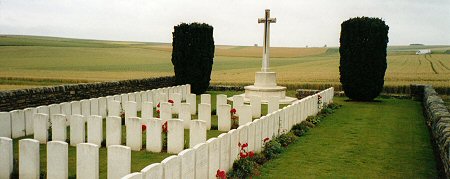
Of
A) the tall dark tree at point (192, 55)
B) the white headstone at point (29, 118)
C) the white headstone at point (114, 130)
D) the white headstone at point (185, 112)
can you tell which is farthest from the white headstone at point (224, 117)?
the tall dark tree at point (192, 55)

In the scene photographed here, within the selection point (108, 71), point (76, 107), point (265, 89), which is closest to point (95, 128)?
point (76, 107)

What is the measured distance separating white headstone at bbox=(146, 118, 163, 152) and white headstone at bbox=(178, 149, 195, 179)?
322cm

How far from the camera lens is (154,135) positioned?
9.15m

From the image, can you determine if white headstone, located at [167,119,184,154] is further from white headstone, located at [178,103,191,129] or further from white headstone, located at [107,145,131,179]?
white headstone, located at [107,145,131,179]

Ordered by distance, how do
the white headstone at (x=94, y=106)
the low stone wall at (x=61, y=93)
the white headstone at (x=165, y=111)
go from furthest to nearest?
the white headstone at (x=94, y=106) < the low stone wall at (x=61, y=93) < the white headstone at (x=165, y=111)

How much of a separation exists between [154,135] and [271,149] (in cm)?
240

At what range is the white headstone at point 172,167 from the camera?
17.0 ft

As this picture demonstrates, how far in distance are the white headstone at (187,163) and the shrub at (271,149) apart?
300 cm

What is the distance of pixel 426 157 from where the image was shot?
901 cm

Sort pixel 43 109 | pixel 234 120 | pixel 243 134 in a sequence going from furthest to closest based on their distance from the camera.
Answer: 1. pixel 234 120
2. pixel 43 109
3. pixel 243 134

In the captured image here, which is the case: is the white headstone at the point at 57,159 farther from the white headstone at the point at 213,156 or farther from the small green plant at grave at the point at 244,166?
the small green plant at grave at the point at 244,166

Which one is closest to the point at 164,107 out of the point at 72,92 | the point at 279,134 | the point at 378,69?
the point at 279,134

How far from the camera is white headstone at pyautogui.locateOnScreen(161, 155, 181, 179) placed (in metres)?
5.18

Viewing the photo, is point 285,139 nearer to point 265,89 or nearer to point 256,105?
point 256,105
